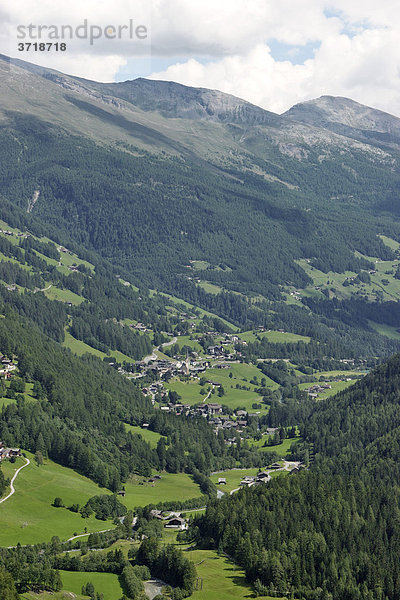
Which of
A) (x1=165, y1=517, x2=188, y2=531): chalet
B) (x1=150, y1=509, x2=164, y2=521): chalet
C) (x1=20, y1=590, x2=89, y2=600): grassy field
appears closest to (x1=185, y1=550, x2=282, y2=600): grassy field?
(x1=20, y1=590, x2=89, y2=600): grassy field

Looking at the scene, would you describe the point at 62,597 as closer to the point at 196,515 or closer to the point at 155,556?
the point at 155,556

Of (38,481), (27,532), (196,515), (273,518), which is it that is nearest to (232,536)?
(273,518)

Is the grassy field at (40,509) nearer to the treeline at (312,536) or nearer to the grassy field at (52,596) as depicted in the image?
the grassy field at (52,596)

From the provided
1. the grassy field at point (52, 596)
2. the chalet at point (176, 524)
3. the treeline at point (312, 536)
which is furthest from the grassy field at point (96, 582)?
the chalet at point (176, 524)

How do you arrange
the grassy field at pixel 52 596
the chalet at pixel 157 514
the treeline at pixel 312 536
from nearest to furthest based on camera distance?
the grassy field at pixel 52 596, the treeline at pixel 312 536, the chalet at pixel 157 514

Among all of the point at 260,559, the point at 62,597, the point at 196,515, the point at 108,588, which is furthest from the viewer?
the point at 196,515

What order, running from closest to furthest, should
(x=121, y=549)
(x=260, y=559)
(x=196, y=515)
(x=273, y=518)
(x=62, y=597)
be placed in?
(x=62, y=597)
(x=260, y=559)
(x=121, y=549)
(x=273, y=518)
(x=196, y=515)

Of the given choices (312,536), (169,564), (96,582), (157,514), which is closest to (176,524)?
(157,514)
